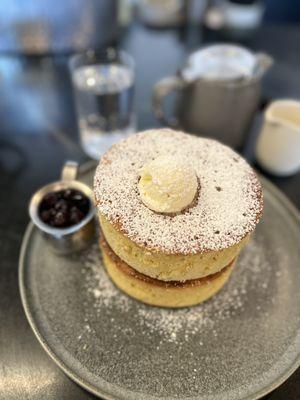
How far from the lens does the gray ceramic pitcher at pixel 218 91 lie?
1.45 m

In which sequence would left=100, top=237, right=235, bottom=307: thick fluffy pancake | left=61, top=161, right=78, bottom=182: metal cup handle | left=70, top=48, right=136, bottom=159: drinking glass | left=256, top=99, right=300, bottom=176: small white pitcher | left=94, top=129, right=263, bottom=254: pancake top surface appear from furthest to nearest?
left=70, top=48, right=136, bottom=159: drinking glass
left=256, top=99, right=300, bottom=176: small white pitcher
left=61, top=161, right=78, bottom=182: metal cup handle
left=100, top=237, right=235, bottom=307: thick fluffy pancake
left=94, top=129, right=263, bottom=254: pancake top surface

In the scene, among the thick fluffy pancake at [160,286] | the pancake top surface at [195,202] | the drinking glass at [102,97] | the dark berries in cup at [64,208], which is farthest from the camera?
the drinking glass at [102,97]

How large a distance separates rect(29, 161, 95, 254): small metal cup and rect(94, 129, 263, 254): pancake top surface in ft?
0.56

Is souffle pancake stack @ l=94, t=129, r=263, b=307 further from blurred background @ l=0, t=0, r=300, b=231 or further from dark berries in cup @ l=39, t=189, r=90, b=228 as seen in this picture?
blurred background @ l=0, t=0, r=300, b=231

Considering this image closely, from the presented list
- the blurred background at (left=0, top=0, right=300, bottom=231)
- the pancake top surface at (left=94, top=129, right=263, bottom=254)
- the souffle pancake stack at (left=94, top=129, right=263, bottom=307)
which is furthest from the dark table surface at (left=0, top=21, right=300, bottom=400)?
the pancake top surface at (left=94, top=129, right=263, bottom=254)

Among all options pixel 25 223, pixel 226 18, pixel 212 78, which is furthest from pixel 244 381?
pixel 226 18

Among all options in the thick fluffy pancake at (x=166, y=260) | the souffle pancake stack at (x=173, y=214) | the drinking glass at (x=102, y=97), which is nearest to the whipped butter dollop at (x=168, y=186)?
the souffle pancake stack at (x=173, y=214)

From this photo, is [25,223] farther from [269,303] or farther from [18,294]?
[269,303]

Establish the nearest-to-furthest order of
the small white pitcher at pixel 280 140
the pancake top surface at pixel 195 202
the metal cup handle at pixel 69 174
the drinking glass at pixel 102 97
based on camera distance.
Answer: the pancake top surface at pixel 195 202, the metal cup handle at pixel 69 174, the small white pitcher at pixel 280 140, the drinking glass at pixel 102 97

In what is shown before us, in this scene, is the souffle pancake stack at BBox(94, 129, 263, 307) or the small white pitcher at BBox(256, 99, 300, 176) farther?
the small white pitcher at BBox(256, 99, 300, 176)

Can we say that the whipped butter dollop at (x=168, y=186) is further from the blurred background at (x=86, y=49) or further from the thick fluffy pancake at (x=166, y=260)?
the blurred background at (x=86, y=49)

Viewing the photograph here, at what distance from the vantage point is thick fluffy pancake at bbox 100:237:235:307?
1.06m

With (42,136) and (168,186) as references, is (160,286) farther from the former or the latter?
(42,136)

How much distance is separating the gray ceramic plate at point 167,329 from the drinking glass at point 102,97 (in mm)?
538
